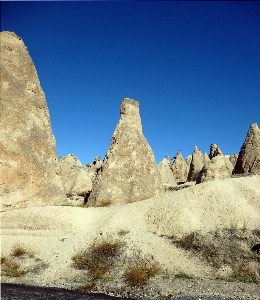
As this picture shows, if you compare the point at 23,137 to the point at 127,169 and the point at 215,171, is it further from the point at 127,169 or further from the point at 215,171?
the point at 215,171

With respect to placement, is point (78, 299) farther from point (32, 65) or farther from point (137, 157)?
point (32, 65)

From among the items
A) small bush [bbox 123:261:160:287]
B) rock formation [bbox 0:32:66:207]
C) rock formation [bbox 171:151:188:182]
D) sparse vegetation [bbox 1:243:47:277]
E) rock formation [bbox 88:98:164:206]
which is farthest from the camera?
rock formation [bbox 171:151:188:182]

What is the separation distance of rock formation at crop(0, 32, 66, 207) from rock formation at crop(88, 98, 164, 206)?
8.78ft

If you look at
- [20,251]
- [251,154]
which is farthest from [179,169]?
[20,251]

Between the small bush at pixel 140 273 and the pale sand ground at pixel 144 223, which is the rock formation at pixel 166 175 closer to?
the pale sand ground at pixel 144 223

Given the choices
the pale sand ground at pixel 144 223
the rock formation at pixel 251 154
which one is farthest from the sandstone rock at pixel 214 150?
the pale sand ground at pixel 144 223

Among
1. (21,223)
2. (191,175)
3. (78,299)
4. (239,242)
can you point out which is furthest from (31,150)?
(191,175)

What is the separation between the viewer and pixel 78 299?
7.98 meters

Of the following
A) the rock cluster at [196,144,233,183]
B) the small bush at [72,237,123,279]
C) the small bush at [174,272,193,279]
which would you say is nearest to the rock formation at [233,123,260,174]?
the rock cluster at [196,144,233,183]

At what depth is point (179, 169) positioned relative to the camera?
44844 mm

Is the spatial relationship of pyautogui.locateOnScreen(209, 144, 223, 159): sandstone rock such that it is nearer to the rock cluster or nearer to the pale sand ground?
the rock cluster

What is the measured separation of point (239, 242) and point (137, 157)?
25.8 ft

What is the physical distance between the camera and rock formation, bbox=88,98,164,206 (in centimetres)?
1598

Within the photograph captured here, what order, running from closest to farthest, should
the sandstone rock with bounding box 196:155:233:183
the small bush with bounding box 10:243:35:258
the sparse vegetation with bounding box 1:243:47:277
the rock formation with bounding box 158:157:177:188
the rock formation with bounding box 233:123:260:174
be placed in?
the sparse vegetation with bounding box 1:243:47:277 → the small bush with bounding box 10:243:35:258 → the rock formation with bounding box 233:123:260:174 → the sandstone rock with bounding box 196:155:233:183 → the rock formation with bounding box 158:157:177:188
